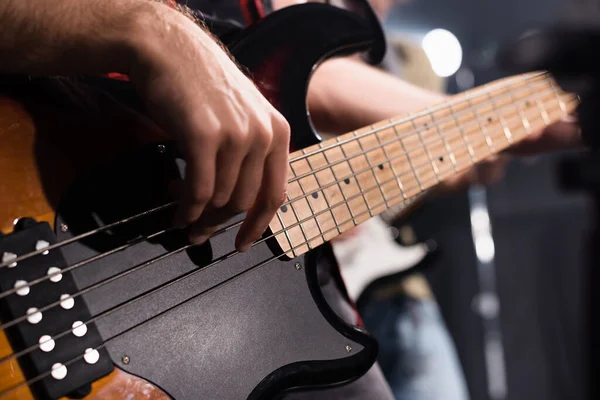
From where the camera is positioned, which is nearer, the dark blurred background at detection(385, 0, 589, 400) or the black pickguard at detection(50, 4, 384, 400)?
the black pickguard at detection(50, 4, 384, 400)

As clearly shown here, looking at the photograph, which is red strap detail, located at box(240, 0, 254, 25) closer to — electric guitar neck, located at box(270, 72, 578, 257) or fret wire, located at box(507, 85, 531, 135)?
electric guitar neck, located at box(270, 72, 578, 257)

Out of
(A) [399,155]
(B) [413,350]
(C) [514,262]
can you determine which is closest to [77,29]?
(A) [399,155]

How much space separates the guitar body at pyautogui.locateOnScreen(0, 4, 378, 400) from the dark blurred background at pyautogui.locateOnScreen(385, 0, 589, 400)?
6.99 ft

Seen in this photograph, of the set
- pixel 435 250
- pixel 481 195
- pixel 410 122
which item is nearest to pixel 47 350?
pixel 410 122

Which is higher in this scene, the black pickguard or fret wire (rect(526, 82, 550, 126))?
the black pickguard

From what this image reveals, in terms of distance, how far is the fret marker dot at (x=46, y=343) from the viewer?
0.51 meters

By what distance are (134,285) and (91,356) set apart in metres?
0.08

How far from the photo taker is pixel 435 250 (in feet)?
5.39

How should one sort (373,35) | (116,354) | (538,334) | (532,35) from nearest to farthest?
(532,35), (116,354), (373,35), (538,334)

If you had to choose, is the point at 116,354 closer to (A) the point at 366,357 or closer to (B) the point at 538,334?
(A) the point at 366,357

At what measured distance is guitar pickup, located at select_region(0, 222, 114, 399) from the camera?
1.63 feet

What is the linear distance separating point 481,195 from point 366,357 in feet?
7.23

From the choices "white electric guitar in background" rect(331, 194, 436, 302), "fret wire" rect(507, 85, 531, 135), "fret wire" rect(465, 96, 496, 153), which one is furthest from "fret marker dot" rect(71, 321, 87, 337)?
"white electric guitar in background" rect(331, 194, 436, 302)

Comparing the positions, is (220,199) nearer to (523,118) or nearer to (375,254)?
(523,118)
